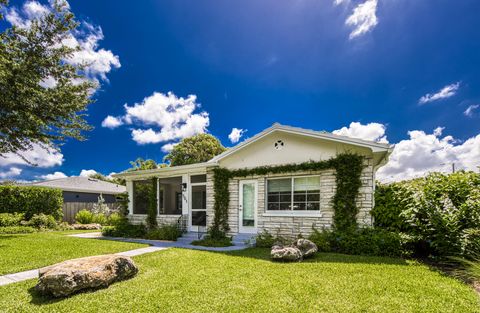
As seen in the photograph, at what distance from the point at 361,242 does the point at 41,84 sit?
15.2m

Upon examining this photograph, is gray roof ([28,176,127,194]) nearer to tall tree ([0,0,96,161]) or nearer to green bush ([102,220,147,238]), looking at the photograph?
tall tree ([0,0,96,161])

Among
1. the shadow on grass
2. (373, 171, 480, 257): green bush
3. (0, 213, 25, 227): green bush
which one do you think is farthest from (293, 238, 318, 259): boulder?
(0, 213, 25, 227): green bush

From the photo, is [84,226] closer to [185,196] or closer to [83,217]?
[83,217]

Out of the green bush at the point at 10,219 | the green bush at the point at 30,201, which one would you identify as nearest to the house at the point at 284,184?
the green bush at the point at 10,219

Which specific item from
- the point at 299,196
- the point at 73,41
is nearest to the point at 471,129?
the point at 299,196

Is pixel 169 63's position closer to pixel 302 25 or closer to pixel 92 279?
pixel 302 25

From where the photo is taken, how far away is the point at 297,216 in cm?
927

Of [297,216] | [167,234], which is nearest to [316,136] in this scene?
[297,216]

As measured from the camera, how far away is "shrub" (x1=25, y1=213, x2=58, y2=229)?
14.4 metres

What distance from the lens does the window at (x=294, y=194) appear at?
919 centimetres

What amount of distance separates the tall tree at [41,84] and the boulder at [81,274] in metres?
8.97

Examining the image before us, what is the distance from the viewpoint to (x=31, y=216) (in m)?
15.3

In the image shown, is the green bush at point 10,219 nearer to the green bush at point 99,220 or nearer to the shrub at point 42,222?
the shrub at point 42,222

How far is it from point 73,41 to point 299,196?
13218 millimetres
